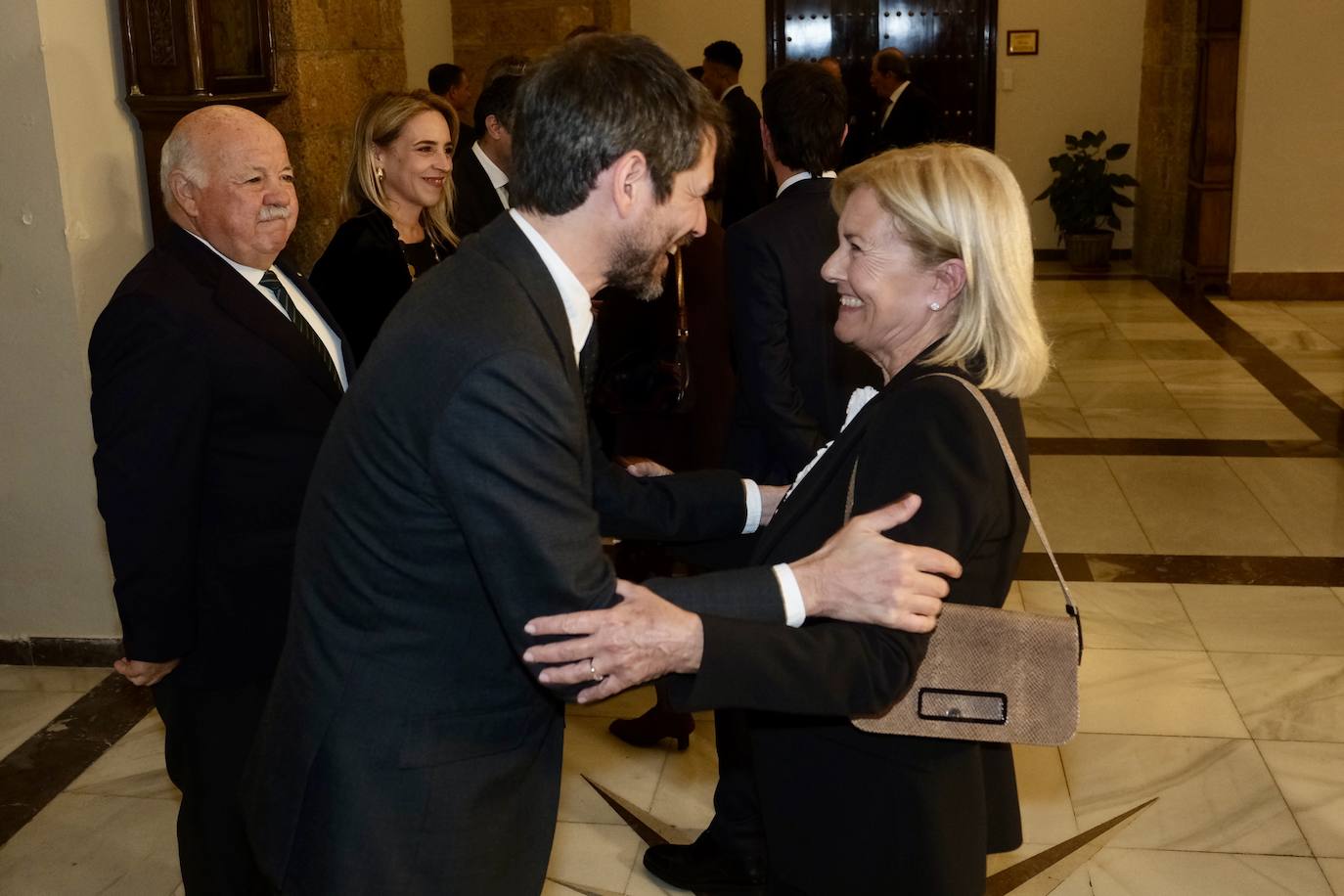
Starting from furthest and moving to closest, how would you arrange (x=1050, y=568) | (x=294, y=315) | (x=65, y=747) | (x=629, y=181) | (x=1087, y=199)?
(x=1087, y=199) → (x=1050, y=568) → (x=65, y=747) → (x=294, y=315) → (x=629, y=181)

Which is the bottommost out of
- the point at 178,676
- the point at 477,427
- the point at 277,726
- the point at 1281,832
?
the point at 1281,832

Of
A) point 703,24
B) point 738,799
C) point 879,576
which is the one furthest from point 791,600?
point 703,24

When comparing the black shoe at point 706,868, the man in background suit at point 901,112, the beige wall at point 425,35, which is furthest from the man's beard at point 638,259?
the man in background suit at point 901,112

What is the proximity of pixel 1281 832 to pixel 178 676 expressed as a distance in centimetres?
261

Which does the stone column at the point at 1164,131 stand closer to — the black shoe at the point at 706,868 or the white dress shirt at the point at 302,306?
the black shoe at the point at 706,868

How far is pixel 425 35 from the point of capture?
8.79 metres

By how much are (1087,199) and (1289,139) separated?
6.80 feet

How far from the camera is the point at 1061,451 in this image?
726cm

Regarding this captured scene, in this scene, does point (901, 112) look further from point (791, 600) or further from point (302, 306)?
point (791, 600)

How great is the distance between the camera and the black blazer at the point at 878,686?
187cm

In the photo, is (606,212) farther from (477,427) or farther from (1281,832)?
(1281,832)

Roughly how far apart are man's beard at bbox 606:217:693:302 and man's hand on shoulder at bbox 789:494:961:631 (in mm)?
404

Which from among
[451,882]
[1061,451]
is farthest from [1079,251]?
[451,882]

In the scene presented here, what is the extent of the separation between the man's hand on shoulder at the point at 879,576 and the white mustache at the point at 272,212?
149cm
